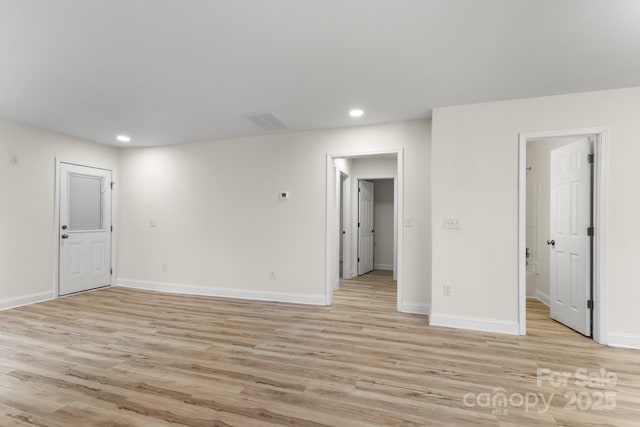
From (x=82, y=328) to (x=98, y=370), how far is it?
1.32 m

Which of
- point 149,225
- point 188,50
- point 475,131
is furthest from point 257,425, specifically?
point 149,225

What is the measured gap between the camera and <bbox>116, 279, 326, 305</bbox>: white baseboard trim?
4.67 m

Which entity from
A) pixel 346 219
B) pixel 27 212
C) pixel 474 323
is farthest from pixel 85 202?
pixel 474 323

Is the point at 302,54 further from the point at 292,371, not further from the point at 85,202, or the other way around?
the point at 85,202

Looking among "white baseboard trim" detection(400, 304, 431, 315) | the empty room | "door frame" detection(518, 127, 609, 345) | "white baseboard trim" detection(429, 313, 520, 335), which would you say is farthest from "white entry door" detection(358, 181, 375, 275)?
"door frame" detection(518, 127, 609, 345)

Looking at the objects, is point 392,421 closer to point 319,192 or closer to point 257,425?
point 257,425

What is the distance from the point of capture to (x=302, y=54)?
2553 millimetres

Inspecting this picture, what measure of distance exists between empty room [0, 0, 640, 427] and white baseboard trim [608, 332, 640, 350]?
18mm

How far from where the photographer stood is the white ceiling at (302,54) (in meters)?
2.02

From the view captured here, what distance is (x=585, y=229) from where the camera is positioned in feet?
11.0

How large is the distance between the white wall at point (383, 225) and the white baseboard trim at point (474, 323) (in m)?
4.41

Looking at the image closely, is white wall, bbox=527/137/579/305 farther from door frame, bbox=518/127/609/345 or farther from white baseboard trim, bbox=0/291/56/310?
white baseboard trim, bbox=0/291/56/310

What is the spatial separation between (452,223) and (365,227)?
→ 12.4 ft

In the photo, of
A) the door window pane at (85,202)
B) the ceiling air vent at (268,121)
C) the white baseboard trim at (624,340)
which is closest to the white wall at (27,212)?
the door window pane at (85,202)
